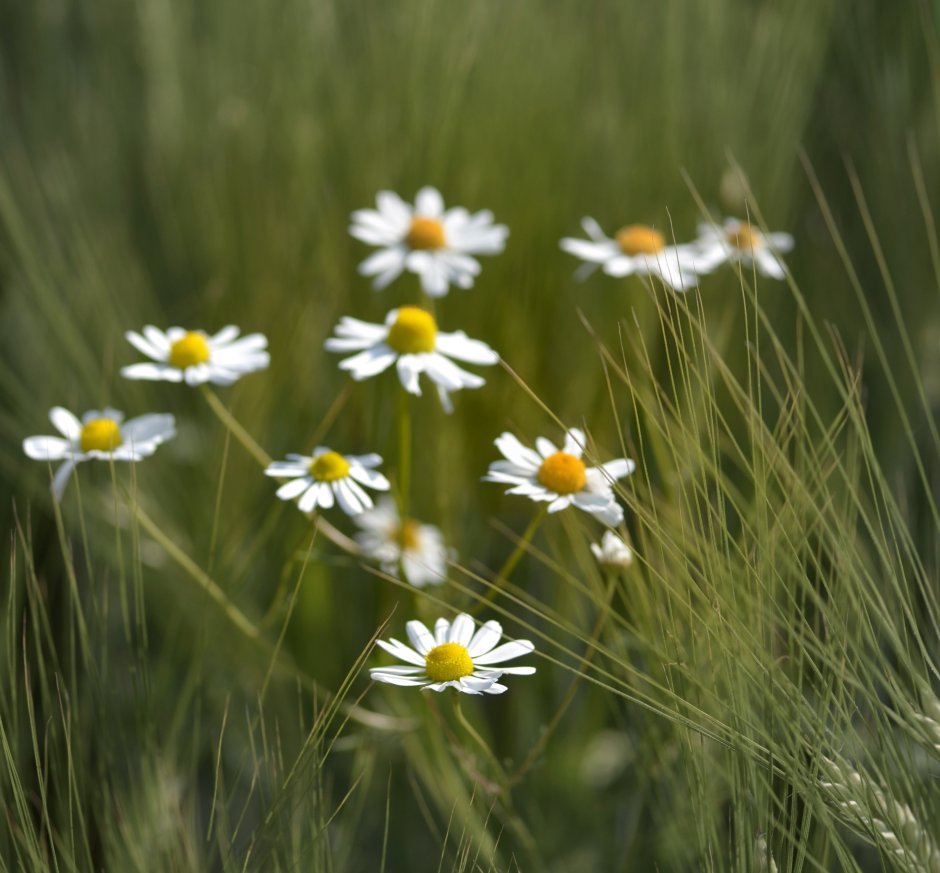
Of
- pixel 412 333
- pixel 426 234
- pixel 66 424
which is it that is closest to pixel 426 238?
pixel 426 234

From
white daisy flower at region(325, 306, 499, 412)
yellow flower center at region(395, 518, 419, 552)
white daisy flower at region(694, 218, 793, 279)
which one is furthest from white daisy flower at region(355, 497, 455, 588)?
white daisy flower at region(694, 218, 793, 279)

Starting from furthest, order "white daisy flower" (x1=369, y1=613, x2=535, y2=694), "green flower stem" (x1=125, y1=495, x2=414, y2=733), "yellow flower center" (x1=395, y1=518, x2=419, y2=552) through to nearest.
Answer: "yellow flower center" (x1=395, y1=518, x2=419, y2=552) < "green flower stem" (x1=125, y1=495, x2=414, y2=733) < "white daisy flower" (x1=369, y1=613, x2=535, y2=694)

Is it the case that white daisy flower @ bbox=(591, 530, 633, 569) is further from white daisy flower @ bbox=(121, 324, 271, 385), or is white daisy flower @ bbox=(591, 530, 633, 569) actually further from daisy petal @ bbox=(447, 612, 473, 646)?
white daisy flower @ bbox=(121, 324, 271, 385)

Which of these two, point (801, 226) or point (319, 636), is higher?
point (801, 226)

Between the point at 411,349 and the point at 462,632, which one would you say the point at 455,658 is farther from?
the point at 411,349

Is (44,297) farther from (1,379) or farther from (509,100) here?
(509,100)

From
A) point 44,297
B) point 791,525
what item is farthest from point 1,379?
point 791,525

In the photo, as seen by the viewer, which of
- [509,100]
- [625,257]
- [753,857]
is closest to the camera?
[753,857]

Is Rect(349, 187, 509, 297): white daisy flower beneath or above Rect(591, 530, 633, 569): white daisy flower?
above
